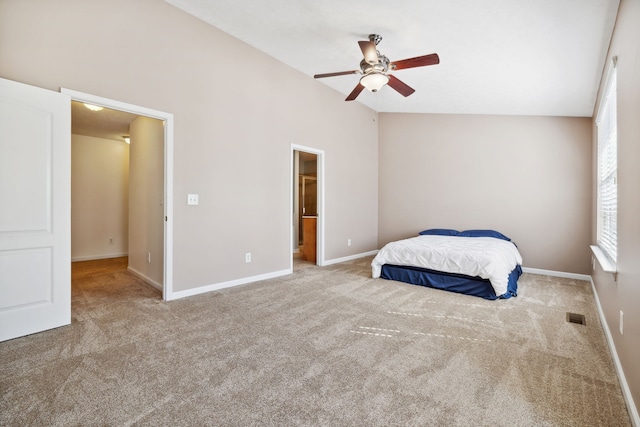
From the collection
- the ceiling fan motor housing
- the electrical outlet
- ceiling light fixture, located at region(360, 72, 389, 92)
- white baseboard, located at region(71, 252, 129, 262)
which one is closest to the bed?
ceiling light fixture, located at region(360, 72, 389, 92)

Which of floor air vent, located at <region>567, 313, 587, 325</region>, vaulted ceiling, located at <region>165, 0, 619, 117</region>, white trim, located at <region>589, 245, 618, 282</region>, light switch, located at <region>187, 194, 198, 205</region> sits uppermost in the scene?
vaulted ceiling, located at <region>165, 0, 619, 117</region>

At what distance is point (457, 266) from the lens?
3.69m

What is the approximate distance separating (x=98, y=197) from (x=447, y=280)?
6804 mm

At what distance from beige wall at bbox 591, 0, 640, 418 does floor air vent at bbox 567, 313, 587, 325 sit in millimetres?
495

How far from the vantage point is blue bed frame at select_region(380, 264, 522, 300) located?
3530 millimetres

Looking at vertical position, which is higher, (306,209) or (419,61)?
(419,61)

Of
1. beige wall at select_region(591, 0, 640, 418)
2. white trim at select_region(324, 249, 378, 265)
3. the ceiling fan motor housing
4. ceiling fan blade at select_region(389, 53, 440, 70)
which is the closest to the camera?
beige wall at select_region(591, 0, 640, 418)

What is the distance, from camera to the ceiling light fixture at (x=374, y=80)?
321 cm

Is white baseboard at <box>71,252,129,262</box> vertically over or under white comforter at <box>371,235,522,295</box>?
under

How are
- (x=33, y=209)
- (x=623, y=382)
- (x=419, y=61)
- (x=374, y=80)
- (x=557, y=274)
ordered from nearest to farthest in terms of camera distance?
1. (x=623, y=382)
2. (x=33, y=209)
3. (x=419, y=61)
4. (x=374, y=80)
5. (x=557, y=274)

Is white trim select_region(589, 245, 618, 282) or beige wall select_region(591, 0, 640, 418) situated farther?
white trim select_region(589, 245, 618, 282)

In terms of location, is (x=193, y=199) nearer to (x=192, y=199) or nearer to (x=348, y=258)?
(x=192, y=199)

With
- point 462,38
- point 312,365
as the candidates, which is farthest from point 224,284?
point 462,38

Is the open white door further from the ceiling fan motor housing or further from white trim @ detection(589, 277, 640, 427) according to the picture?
white trim @ detection(589, 277, 640, 427)
